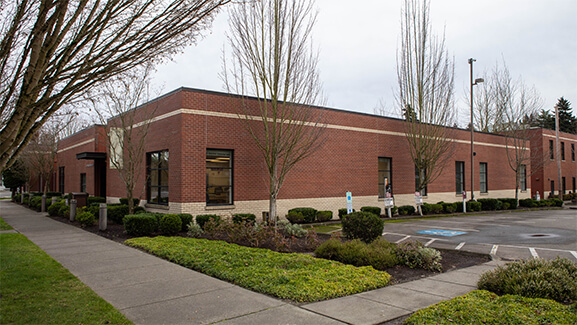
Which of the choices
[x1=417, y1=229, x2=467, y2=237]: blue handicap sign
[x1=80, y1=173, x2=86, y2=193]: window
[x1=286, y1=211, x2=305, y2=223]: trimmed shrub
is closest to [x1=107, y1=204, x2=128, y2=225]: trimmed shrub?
[x1=286, y1=211, x2=305, y2=223]: trimmed shrub

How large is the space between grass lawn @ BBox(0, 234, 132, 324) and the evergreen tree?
77892 mm

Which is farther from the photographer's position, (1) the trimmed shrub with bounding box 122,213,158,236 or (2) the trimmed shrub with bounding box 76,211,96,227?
(2) the trimmed shrub with bounding box 76,211,96,227

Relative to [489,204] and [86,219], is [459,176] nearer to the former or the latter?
[489,204]

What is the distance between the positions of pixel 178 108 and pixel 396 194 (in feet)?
47.3

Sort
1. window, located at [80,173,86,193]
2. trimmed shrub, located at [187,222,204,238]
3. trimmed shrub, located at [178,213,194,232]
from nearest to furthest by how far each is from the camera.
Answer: trimmed shrub, located at [187,222,204,238], trimmed shrub, located at [178,213,194,232], window, located at [80,173,86,193]

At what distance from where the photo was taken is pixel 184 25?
18.6ft

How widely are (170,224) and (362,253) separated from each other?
25.5 ft

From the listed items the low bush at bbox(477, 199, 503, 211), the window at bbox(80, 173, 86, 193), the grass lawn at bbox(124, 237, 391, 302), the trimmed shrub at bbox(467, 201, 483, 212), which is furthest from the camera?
the window at bbox(80, 173, 86, 193)

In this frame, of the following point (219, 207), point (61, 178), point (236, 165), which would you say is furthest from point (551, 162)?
point (61, 178)

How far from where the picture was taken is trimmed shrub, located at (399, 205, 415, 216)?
2319 centimetres

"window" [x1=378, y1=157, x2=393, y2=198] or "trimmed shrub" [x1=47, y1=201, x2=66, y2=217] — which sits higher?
"window" [x1=378, y1=157, x2=393, y2=198]

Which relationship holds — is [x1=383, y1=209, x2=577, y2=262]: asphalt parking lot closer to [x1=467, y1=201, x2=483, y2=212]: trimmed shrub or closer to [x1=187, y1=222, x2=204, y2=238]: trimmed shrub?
[x1=187, y1=222, x2=204, y2=238]: trimmed shrub

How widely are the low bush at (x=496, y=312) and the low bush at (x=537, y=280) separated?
1.83 ft

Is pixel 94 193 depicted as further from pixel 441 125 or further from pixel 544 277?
pixel 544 277
